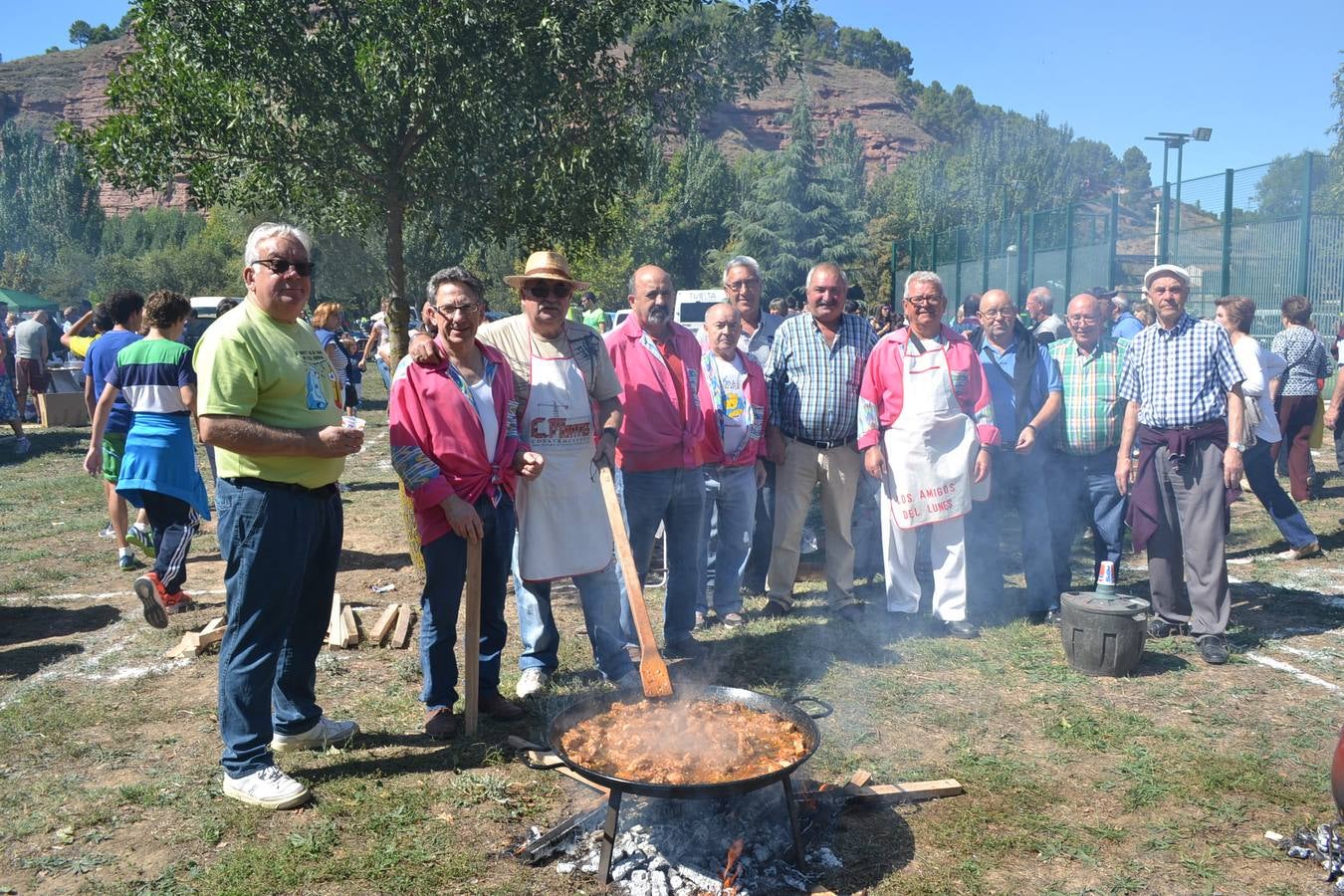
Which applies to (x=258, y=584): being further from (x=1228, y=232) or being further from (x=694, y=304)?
(x=694, y=304)

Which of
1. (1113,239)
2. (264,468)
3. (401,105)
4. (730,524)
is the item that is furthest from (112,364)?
(1113,239)

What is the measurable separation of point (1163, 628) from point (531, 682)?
384 cm

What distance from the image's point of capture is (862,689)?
4.96m

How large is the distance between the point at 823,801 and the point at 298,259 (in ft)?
9.52

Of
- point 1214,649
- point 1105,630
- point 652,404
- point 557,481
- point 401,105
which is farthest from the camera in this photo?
point 401,105

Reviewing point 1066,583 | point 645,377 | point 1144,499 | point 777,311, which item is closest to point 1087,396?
point 1144,499

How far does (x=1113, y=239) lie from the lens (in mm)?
17250

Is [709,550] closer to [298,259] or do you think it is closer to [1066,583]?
[1066,583]

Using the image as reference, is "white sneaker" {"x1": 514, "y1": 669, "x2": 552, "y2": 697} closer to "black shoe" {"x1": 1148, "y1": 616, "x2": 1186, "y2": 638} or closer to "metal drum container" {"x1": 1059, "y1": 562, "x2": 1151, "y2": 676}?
"metal drum container" {"x1": 1059, "y1": 562, "x2": 1151, "y2": 676}

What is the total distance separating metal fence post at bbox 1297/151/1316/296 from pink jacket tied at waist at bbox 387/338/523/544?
12.9 metres

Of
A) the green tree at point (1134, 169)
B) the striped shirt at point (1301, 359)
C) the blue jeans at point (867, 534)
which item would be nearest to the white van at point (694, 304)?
the striped shirt at point (1301, 359)

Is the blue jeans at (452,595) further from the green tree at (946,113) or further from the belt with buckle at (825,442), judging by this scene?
the green tree at (946,113)

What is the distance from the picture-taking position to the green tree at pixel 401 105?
228 inches

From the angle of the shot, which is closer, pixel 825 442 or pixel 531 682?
pixel 531 682
